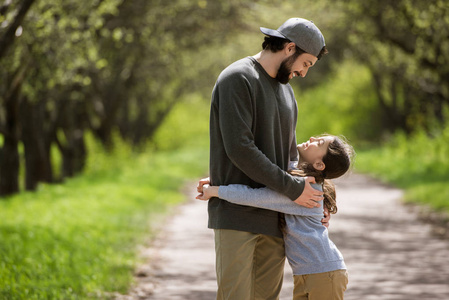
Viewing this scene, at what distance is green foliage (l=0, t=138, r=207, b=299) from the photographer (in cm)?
652

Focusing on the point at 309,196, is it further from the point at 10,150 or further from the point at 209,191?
the point at 10,150

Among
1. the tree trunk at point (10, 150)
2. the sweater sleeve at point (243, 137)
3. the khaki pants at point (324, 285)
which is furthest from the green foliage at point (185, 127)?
the sweater sleeve at point (243, 137)

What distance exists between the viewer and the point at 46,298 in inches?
233

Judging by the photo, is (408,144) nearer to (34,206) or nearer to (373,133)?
(373,133)

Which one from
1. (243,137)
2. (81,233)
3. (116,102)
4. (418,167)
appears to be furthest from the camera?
(116,102)

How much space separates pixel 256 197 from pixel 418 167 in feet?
51.3

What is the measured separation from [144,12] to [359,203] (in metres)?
5.62

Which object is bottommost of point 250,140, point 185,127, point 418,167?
point 418,167

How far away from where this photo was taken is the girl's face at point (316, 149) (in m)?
3.92

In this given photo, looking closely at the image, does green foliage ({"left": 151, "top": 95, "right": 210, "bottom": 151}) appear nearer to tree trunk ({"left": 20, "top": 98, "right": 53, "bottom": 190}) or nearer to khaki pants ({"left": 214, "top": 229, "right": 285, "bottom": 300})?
tree trunk ({"left": 20, "top": 98, "right": 53, "bottom": 190})

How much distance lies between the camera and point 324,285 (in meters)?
3.85

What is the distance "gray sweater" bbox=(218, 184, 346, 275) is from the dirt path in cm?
270

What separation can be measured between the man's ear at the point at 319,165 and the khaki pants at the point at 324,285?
0.55m

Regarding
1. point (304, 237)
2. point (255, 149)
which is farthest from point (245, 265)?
point (255, 149)
